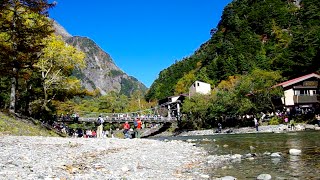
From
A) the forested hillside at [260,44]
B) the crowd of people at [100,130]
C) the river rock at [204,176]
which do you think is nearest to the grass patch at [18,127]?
the crowd of people at [100,130]

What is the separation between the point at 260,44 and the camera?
108625mm

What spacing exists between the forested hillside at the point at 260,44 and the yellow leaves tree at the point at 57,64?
51.7 metres

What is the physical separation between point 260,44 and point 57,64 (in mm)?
86496

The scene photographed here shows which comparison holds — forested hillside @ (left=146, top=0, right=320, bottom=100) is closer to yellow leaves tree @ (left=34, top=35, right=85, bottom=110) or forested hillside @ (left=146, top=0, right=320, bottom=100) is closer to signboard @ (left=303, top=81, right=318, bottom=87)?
signboard @ (left=303, top=81, right=318, bottom=87)

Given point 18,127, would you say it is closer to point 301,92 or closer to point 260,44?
point 301,92

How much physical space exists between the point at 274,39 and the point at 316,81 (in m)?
55.9

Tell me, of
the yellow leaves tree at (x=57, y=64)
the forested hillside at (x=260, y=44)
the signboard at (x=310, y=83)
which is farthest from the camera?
the forested hillside at (x=260, y=44)

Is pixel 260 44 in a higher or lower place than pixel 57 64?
higher

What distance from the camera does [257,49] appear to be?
106 meters

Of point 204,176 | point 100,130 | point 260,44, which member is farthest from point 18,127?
point 260,44

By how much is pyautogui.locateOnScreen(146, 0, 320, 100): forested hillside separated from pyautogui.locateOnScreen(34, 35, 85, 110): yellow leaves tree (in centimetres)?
5173

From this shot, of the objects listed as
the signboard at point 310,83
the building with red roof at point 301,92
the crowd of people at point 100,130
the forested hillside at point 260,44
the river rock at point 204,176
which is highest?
the forested hillside at point 260,44

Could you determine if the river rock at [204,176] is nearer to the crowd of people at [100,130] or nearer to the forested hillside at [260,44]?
the crowd of people at [100,130]

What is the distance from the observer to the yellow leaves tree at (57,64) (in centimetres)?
3262
